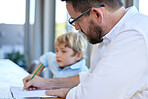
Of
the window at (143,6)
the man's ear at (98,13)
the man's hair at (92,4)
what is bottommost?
the window at (143,6)

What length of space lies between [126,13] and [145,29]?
0.18 metres

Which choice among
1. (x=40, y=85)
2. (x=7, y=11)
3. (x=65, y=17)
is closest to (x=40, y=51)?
(x=65, y=17)

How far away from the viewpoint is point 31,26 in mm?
4820

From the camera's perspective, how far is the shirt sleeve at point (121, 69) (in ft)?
2.31

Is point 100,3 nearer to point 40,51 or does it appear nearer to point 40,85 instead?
point 40,85

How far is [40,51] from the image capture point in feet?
13.7

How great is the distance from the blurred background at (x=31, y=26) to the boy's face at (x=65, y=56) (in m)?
0.54

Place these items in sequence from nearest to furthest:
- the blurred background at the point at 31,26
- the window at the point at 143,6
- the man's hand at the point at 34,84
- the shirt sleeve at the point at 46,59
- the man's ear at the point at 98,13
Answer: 1. the man's ear at the point at 98,13
2. the man's hand at the point at 34,84
3. the window at the point at 143,6
4. the shirt sleeve at the point at 46,59
5. the blurred background at the point at 31,26

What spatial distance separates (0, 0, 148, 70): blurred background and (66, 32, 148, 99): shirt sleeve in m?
0.92

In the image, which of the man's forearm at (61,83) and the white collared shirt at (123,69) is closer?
the white collared shirt at (123,69)

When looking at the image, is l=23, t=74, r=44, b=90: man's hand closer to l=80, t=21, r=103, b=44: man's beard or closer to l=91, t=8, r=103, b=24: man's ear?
l=80, t=21, r=103, b=44: man's beard

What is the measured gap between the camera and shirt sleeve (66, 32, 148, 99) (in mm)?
703

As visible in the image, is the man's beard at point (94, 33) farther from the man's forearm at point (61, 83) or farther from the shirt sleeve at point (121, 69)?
the man's forearm at point (61, 83)

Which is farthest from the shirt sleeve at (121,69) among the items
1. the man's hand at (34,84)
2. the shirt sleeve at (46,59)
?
the shirt sleeve at (46,59)
